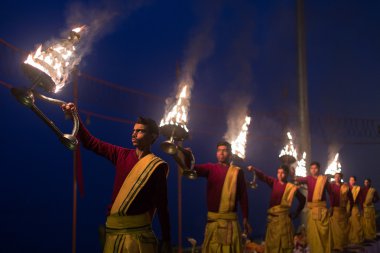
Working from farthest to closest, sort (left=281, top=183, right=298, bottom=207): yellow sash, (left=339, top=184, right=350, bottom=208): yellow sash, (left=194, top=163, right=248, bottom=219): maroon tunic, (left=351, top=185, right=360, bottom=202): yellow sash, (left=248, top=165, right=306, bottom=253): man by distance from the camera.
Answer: (left=351, top=185, right=360, bottom=202): yellow sash, (left=339, top=184, right=350, bottom=208): yellow sash, (left=281, top=183, right=298, bottom=207): yellow sash, (left=248, top=165, right=306, bottom=253): man, (left=194, top=163, right=248, bottom=219): maroon tunic

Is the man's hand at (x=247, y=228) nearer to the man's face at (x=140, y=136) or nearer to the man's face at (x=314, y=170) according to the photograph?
the man's face at (x=140, y=136)

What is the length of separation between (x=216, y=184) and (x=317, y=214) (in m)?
4.05

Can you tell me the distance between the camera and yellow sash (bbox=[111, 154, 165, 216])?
3.23 meters

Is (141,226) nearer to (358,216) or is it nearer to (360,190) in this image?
(358,216)

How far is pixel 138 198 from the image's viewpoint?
128 inches

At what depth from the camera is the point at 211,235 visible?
5.34m

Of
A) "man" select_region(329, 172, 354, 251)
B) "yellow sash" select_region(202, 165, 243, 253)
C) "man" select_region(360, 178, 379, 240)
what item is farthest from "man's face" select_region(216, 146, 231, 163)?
"man" select_region(360, 178, 379, 240)

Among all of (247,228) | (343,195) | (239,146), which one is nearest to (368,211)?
(343,195)

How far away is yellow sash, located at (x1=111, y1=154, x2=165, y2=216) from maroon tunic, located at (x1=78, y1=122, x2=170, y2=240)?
1.4 inches

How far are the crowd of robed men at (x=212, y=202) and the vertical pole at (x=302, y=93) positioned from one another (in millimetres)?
876

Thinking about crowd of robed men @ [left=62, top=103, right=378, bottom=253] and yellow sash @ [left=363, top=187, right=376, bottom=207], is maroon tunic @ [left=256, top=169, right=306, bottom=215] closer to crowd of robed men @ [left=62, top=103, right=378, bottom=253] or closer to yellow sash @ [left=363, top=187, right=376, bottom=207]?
crowd of robed men @ [left=62, top=103, right=378, bottom=253]

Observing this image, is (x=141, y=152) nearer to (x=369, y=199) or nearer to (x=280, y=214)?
(x=280, y=214)

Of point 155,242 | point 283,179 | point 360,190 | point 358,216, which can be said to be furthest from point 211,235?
point 360,190

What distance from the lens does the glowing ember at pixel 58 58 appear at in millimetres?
2883
